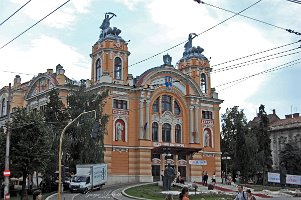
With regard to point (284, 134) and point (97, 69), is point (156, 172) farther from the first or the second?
point (284, 134)

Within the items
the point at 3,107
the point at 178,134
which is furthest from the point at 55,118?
the point at 3,107

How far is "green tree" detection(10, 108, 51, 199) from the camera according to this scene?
35.7 m

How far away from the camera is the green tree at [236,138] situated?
63.0 metres

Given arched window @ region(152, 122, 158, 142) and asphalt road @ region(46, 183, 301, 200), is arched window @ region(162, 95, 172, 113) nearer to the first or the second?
arched window @ region(152, 122, 158, 142)

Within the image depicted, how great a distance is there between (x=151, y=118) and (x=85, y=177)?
16.7m

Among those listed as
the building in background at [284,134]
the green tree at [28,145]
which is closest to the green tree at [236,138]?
the building in background at [284,134]

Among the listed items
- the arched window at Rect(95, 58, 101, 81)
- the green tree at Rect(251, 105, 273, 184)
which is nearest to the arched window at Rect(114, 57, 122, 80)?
the arched window at Rect(95, 58, 101, 81)

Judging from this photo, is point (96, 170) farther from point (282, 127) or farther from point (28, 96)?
point (282, 127)

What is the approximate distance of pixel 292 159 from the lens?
77.1 m

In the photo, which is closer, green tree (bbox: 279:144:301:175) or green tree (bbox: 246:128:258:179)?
green tree (bbox: 246:128:258:179)

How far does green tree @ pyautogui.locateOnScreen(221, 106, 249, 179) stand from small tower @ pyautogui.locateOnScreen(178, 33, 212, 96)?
Answer: 248 inches

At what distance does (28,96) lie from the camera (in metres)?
64.8

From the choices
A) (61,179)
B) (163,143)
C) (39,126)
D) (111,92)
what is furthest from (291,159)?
(61,179)

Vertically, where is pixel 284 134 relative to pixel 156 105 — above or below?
below
